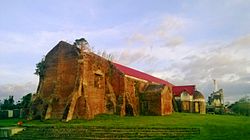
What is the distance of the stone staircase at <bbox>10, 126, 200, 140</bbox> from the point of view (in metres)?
20.5

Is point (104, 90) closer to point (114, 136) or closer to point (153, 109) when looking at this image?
point (153, 109)

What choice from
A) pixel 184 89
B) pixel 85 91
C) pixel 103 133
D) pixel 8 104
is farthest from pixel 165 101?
pixel 8 104

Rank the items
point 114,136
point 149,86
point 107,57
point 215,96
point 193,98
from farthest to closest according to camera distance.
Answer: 1. point 215,96
2. point 193,98
3. point 149,86
4. point 107,57
5. point 114,136

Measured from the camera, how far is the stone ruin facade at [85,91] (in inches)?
1243

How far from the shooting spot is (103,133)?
71.5 feet

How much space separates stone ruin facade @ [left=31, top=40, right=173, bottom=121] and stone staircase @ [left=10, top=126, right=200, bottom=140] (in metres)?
5.84

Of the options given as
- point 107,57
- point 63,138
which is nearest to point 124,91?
point 107,57

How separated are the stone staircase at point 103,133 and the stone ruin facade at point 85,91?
5844mm

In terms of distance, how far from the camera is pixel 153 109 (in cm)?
3778

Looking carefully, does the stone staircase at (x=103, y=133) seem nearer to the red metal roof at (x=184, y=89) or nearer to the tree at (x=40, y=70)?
the tree at (x=40, y=70)

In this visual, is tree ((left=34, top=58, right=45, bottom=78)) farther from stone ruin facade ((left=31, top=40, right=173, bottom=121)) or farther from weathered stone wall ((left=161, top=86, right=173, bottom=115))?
weathered stone wall ((left=161, top=86, right=173, bottom=115))

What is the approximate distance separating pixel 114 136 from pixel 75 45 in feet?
50.4

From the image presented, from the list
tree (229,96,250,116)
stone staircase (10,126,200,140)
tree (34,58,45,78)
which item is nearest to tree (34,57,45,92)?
tree (34,58,45,78)

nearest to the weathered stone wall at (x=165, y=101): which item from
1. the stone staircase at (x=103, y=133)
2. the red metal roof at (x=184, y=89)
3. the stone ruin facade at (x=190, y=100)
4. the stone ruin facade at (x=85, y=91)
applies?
the stone ruin facade at (x=85, y=91)
